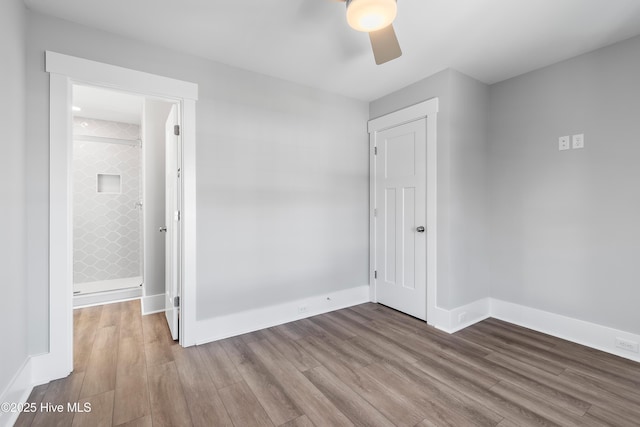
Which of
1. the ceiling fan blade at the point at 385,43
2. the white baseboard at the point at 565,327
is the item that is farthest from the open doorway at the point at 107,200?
the white baseboard at the point at 565,327

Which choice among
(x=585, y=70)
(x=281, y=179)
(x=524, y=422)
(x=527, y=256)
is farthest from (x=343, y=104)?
(x=524, y=422)

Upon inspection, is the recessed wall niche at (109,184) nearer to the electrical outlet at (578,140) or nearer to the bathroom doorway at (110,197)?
the bathroom doorway at (110,197)

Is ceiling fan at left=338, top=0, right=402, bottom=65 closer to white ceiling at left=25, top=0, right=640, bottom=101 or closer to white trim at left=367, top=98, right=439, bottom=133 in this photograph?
white ceiling at left=25, top=0, right=640, bottom=101

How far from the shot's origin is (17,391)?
63.7 inches

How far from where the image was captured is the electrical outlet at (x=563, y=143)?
2529 mm

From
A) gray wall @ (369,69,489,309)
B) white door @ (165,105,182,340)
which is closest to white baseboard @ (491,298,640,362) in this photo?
gray wall @ (369,69,489,309)

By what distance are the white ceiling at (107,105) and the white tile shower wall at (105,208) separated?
24cm

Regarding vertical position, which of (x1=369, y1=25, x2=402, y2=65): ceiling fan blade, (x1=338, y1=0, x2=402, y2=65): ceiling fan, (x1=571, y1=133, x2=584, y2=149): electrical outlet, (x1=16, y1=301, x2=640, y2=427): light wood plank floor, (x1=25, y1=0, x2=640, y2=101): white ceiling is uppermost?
(x1=25, y1=0, x2=640, y2=101): white ceiling

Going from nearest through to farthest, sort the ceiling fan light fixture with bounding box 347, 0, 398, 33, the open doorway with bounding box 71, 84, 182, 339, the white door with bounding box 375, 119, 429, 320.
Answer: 1. the ceiling fan light fixture with bounding box 347, 0, 398, 33
2. the white door with bounding box 375, 119, 429, 320
3. the open doorway with bounding box 71, 84, 182, 339

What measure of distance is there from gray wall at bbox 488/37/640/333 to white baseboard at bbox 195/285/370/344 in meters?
1.54

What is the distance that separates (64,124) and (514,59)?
3.50 meters

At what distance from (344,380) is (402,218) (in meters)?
1.74

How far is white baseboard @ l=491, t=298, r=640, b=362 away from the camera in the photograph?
224cm

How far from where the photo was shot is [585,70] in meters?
2.42
